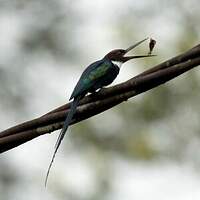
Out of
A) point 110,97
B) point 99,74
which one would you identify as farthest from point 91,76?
point 110,97

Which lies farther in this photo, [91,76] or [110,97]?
[91,76]

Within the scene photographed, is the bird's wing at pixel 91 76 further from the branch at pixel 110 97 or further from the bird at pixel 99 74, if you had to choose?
the branch at pixel 110 97

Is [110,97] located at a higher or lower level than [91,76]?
lower

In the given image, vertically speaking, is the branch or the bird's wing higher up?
the bird's wing

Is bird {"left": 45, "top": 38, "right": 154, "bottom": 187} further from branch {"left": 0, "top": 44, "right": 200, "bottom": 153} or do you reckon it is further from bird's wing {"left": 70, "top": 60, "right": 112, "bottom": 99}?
branch {"left": 0, "top": 44, "right": 200, "bottom": 153}

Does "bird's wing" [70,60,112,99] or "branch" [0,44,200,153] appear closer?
"branch" [0,44,200,153]

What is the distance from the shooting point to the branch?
4.02 meters

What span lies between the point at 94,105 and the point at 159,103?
317 inches

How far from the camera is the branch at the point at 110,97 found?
4.02 m

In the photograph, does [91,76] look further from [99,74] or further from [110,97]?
[110,97]

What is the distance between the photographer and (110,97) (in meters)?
4.12

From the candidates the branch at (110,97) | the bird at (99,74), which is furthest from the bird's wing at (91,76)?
the branch at (110,97)

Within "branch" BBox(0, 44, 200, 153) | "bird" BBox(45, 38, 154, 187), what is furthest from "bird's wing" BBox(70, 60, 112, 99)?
"branch" BBox(0, 44, 200, 153)

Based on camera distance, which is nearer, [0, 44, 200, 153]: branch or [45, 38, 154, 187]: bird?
[0, 44, 200, 153]: branch
